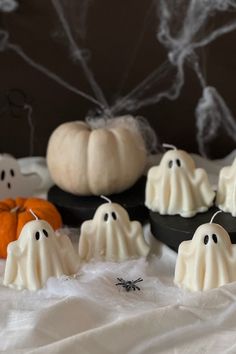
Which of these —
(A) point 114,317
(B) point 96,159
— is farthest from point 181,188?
(A) point 114,317

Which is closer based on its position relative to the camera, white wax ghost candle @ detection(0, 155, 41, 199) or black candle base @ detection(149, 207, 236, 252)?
black candle base @ detection(149, 207, 236, 252)

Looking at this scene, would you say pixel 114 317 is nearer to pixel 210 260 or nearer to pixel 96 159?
pixel 210 260

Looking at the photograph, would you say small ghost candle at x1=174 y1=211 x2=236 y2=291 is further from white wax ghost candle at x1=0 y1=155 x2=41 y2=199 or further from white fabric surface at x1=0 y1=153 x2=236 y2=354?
white wax ghost candle at x1=0 y1=155 x2=41 y2=199

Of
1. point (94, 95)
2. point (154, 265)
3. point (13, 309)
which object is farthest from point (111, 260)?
point (94, 95)

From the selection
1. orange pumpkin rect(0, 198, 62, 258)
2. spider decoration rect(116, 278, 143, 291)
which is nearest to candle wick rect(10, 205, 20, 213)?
orange pumpkin rect(0, 198, 62, 258)

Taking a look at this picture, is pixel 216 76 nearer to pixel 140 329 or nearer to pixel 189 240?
pixel 189 240

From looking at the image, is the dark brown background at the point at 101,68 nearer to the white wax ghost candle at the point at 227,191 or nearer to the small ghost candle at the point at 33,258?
the white wax ghost candle at the point at 227,191

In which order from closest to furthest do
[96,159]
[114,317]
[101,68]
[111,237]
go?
1. [114,317]
2. [111,237]
3. [96,159]
4. [101,68]
